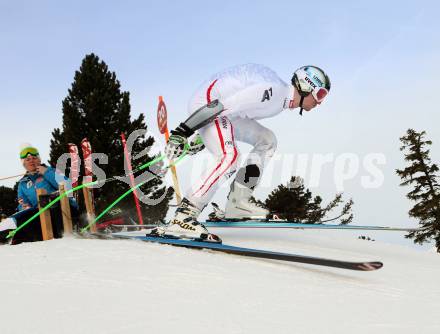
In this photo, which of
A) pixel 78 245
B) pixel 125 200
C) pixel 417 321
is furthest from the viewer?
pixel 125 200

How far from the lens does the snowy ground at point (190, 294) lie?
91.9 inches

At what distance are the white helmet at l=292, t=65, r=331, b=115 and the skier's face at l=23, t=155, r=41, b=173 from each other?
3.41 meters

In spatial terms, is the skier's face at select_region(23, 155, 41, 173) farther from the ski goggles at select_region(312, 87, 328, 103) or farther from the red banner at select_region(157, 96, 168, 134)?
the red banner at select_region(157, 96, 168, 134)

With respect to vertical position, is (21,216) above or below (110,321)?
above

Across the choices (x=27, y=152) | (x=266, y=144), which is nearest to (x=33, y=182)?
(x=27, y=152)

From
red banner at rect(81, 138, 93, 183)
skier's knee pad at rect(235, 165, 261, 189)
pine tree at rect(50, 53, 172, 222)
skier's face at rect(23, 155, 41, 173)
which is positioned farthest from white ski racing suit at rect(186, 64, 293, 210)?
pine tree at rect(50, 53, 172, 222)

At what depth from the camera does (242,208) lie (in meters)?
6.12

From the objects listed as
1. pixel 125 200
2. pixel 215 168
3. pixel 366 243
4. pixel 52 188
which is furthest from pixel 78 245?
pixel 125 200

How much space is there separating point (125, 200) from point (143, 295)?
20760 mm

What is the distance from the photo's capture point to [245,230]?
686 cm

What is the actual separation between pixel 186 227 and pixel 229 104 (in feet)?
4.50

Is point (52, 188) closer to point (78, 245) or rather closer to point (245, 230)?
point (78, 245)

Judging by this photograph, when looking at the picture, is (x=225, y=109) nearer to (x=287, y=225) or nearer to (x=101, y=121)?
(x=287, y=225)

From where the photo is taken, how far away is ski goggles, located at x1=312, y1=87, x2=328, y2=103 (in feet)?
17.4
